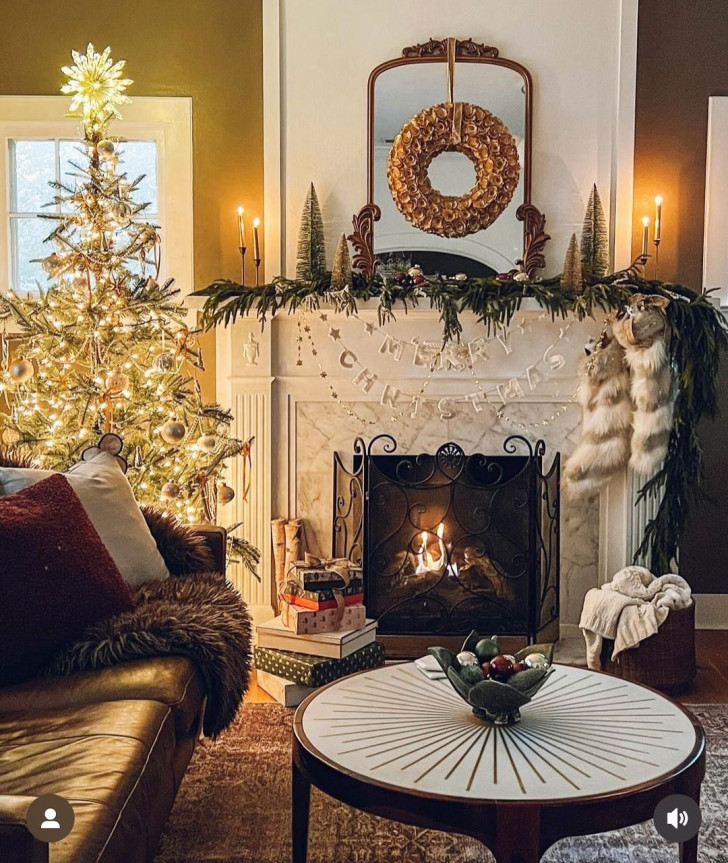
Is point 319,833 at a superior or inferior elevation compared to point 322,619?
inferior

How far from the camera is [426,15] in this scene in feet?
13.0

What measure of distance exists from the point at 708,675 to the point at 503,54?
2.55 metres

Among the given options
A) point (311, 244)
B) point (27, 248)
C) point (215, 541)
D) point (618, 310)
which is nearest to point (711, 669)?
point (618, 310)

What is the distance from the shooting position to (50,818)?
54.9 inches

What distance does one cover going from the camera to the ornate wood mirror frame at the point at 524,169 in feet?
12.9

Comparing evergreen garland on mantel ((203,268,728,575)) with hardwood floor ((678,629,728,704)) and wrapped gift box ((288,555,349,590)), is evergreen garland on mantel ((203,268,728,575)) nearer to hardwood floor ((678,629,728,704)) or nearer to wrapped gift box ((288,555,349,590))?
hardwood floor ((678,629,728,704))

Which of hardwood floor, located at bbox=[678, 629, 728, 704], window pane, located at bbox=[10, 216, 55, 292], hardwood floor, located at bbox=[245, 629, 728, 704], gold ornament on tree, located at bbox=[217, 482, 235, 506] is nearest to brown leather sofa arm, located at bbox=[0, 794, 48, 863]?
hardwood floor, located at bbox=[245, 629, 728, 704]

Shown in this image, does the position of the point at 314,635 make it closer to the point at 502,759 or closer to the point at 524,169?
the point at 502,759

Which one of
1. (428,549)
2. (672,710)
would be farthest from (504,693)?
(428,549)

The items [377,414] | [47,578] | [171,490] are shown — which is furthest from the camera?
[377,414]

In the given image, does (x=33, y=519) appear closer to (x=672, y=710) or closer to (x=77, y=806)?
(x=77, y=806)

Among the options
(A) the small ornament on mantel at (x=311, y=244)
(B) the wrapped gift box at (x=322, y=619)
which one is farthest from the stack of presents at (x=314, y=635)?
(A) the small ornament on mantel at (x=311, y=244)

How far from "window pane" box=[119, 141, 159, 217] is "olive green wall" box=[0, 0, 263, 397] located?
0.62ft

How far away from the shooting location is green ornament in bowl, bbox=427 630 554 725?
6.30 ft
